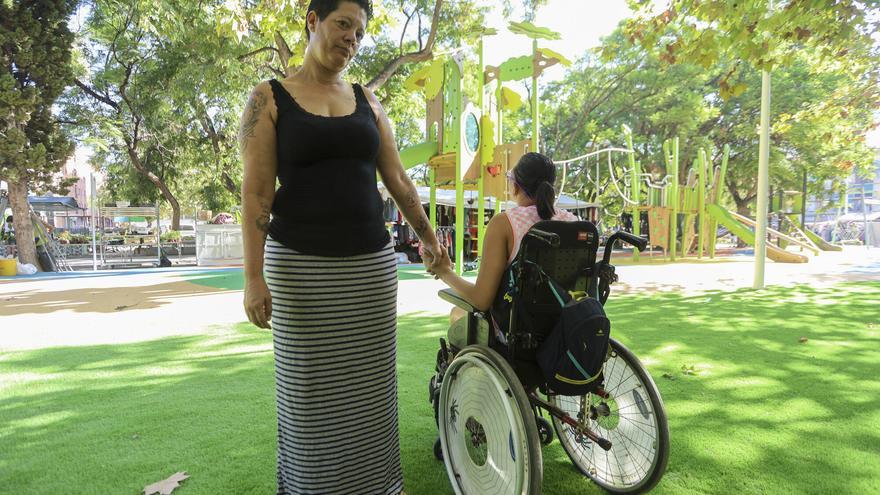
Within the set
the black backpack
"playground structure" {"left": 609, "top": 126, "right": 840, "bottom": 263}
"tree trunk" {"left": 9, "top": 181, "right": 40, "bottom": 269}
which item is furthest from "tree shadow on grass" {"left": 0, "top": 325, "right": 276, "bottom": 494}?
"playground structure" {"left": 609, "top": 126, "right": 840, "bottom": 263}

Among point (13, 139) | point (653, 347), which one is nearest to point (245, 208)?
point (653, 347)

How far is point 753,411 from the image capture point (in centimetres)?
273

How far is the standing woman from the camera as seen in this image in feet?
4.87

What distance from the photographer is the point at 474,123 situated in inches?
302

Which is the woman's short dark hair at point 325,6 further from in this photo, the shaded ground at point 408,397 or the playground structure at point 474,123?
the playground structure at point 474,123

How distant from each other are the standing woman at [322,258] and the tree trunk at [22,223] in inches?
550

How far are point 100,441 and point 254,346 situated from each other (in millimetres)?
1884

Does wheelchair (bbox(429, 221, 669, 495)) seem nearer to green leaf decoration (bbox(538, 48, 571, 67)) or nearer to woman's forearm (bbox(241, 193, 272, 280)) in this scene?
woman's forearm (bbox(241, 193, 272, 280))

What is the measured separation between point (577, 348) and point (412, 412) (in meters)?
1.51

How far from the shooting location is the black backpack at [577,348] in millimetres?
1575

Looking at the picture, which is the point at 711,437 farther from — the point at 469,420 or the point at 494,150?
the point at 494,150

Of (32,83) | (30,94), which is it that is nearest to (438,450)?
(30,94)

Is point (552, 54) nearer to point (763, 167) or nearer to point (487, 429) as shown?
point (763, 167)

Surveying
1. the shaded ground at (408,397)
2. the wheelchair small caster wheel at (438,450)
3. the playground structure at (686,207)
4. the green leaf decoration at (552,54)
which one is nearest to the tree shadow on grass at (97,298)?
the shaded ground at (408,397)
